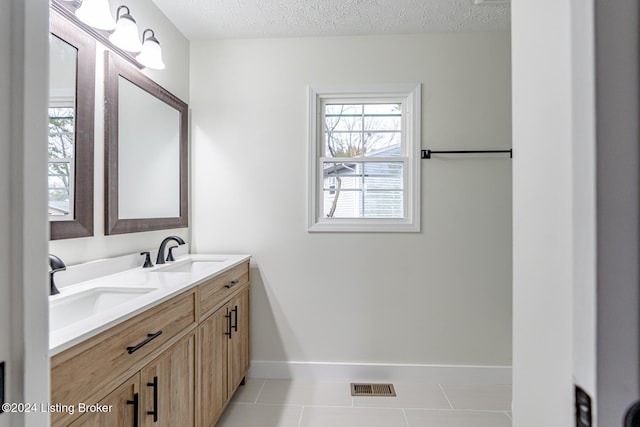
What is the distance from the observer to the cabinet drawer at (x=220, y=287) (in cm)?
180

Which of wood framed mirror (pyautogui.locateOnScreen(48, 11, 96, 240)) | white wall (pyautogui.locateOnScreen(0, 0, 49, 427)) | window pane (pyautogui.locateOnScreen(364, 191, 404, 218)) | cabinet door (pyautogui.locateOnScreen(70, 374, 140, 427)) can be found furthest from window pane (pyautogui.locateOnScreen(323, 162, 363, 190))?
white wall (pyautogui.locateOnScreen(0, 0, 49, 427))

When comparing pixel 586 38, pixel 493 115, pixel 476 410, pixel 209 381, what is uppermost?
pixel 493 115

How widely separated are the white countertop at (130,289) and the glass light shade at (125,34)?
117 centimetres

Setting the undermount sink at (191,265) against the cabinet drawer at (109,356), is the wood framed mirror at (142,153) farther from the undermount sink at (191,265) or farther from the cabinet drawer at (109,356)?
the cabinet drawer at (109,356)

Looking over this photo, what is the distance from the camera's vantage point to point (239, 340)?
238 centimetres

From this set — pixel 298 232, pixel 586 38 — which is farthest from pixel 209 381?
pixel 586 38

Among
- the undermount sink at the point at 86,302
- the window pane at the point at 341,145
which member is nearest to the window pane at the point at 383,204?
the window pane at the point at 341,145

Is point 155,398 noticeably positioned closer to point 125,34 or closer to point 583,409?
point 583,409

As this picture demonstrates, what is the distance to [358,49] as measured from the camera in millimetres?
2635

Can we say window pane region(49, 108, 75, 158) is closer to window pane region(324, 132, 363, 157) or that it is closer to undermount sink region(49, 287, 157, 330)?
undermount sink region(49, 287, 157, 330)

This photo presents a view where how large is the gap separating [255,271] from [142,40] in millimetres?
1658

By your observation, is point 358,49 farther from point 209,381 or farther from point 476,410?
point 476,410

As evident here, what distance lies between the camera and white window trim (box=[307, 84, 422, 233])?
103 inches

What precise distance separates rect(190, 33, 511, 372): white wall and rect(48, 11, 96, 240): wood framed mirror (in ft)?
3.39
